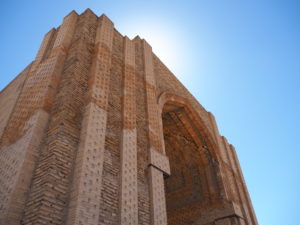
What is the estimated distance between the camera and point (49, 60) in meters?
5.48

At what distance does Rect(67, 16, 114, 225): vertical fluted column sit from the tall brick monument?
17 millimetres

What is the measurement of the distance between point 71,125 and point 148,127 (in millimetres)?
2100

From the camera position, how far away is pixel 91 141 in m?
4.12

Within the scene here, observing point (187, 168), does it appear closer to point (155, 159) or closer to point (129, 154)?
point (155, 159)

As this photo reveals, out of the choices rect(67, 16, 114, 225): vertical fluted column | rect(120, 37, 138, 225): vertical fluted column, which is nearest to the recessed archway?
rect(120, 37, 138, 225): vertical fluted column

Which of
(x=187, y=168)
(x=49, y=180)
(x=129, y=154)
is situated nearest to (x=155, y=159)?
(x=129, y=154)

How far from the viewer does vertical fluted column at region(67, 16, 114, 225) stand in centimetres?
334

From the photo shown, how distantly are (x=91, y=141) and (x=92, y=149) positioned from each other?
0.14 m

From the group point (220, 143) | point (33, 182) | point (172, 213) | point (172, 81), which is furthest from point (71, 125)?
point (220, 143)

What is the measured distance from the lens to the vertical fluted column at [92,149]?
11.0 feet

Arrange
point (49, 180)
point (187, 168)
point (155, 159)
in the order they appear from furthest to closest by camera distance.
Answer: point (187, 168), point (155, 159), point (49, 180)

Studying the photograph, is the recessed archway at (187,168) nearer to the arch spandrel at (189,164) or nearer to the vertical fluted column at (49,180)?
the arch spandrel at (189,164)

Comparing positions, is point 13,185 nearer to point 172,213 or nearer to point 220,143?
point 172,213

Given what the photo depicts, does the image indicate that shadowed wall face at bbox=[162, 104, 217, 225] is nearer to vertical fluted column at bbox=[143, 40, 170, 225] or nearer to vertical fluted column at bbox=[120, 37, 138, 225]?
vertical fluted column at bbox=[143, 40, 170, 225]
